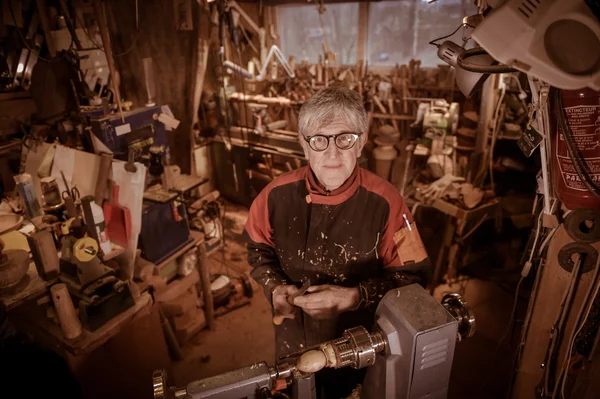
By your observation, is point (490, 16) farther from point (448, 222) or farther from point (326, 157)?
point (448, 222)

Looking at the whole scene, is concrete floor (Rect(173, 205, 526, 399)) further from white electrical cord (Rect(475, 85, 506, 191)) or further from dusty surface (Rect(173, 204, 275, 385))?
white electrical cord (Rect(475, 85, 506, 191))

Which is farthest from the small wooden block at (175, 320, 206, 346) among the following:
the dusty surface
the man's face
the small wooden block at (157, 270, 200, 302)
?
the man's face

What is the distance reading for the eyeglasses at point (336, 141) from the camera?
60.3 inches

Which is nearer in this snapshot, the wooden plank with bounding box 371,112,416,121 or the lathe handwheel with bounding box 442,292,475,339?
the lathe handwheel with bounding box 442,292,475,339

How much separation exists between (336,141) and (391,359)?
2.80ft

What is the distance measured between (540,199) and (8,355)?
2789mm

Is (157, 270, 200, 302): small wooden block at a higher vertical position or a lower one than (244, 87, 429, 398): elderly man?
lower

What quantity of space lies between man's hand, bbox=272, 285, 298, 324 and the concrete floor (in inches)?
76.6

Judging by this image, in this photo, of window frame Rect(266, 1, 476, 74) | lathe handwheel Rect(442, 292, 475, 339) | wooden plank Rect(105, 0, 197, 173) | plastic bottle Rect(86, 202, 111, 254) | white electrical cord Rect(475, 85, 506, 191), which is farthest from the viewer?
window frame Rect(266, 1, 476, 74)

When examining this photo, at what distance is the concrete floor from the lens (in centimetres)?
315

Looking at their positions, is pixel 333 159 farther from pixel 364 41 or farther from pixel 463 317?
pixel 364 41

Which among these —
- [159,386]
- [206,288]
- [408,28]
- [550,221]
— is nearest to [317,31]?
[408,28]

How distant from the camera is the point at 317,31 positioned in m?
6.12

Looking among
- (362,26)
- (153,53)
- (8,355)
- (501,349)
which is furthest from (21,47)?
(501,349)
